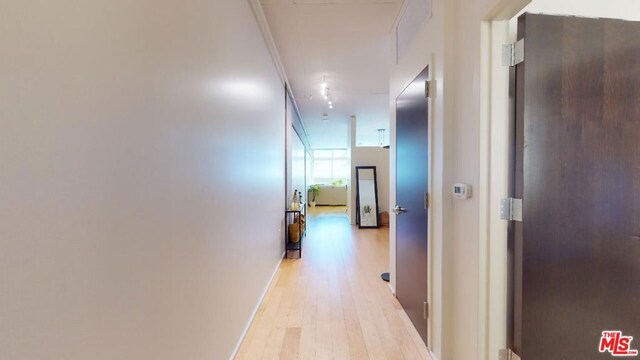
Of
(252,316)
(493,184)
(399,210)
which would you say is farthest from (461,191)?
(252,316)

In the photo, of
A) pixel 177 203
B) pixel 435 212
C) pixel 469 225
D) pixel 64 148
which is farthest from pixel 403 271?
pixel 64 148

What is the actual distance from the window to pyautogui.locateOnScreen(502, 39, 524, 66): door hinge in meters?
12.1

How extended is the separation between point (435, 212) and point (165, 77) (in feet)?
5.80

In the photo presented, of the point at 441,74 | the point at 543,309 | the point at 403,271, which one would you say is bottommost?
the point at 403,271

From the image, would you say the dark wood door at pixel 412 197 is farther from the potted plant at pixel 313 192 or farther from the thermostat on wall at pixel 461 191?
the potted plant at pixel 313 192

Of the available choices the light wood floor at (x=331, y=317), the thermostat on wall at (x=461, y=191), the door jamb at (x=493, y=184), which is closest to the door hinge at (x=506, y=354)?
the door jamb at (x=493, y=184)

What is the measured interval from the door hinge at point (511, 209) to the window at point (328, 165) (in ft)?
39.5

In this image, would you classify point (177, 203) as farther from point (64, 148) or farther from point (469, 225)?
point (469, 225)

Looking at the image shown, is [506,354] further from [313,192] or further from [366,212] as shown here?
[313,192]

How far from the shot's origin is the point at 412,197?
2406 millimetres

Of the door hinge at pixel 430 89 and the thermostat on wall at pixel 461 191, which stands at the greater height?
the door hinge at pixel 430 89

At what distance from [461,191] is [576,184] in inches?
20.3

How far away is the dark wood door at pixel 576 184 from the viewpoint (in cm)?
140

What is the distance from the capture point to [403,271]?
8.79ft
